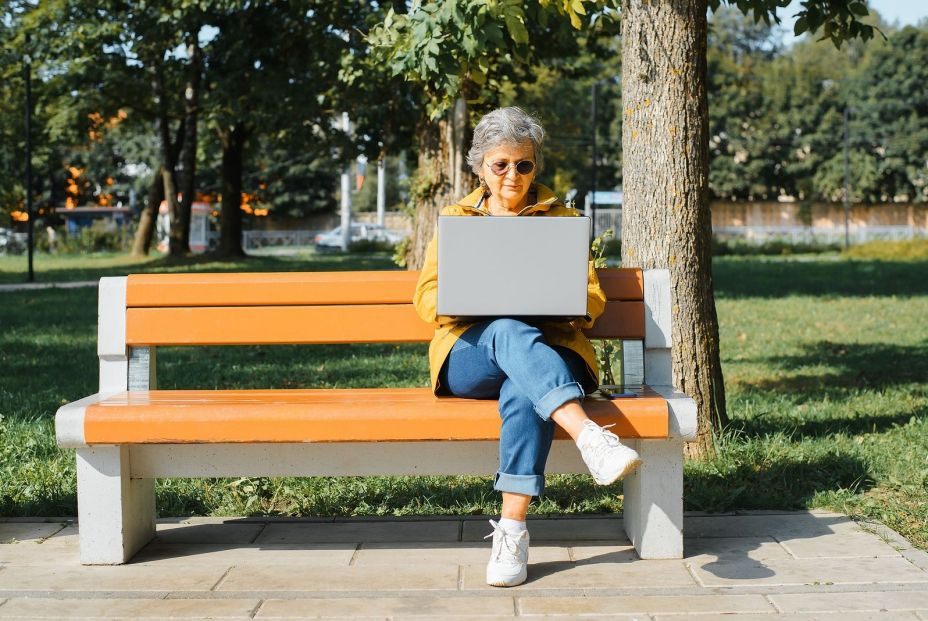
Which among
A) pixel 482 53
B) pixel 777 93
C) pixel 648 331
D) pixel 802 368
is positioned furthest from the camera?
pixel 777 93

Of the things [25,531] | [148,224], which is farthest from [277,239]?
[25,531]

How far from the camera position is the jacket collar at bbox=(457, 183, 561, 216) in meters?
3.99

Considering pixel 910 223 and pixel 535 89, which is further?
pixel 910 223

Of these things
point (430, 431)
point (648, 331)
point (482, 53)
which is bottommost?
point (430, 431)

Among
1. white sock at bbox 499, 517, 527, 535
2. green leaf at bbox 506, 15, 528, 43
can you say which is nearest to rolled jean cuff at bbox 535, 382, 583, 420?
white sock at bbox 499, 517, 527, 535

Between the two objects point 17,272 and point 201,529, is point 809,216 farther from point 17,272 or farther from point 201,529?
point 201,529

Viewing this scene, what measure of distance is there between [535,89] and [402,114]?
25.8 meters

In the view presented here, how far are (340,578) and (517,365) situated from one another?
2.95ft

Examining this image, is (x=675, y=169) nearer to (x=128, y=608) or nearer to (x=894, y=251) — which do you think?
(x=128, y=608)

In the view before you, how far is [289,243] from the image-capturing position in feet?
197

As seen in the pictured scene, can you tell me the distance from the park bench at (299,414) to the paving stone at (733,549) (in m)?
0.13

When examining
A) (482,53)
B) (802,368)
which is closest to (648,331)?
(482,53)

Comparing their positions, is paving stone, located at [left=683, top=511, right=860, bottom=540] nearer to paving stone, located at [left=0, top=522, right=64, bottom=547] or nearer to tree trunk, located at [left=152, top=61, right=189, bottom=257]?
paving stone, located at [left=0, top=522, right=64, bottom=547]

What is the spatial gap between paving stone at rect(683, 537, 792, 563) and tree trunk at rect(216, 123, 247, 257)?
84.9ft
